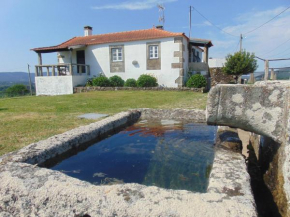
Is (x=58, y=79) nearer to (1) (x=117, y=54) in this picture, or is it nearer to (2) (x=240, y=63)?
(1) (x=117, y=54)

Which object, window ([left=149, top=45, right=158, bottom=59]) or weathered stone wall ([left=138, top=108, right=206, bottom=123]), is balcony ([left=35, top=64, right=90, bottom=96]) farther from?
weathered stone wall ([left=138, top=108, right=206, bottom=123])

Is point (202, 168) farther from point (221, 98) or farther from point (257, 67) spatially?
point (257, 67)

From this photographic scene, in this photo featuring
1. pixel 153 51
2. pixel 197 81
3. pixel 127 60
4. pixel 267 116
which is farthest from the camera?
pixel 127 60

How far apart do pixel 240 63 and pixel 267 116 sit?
62.7ft

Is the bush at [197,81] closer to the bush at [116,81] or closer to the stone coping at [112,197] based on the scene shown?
the bush at [116,81]

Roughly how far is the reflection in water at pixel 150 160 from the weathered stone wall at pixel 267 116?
24.2 inches

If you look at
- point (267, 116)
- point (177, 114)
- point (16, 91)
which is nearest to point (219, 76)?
point (177, 114)

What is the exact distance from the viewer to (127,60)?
64.7 feet

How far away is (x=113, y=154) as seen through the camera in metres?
3.04

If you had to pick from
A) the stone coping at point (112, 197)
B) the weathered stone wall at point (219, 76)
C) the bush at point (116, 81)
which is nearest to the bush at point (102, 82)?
the bush at point (116, 81)

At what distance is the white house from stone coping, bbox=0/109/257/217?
1681 cm

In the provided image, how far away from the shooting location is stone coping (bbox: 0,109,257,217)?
1380 millimetres

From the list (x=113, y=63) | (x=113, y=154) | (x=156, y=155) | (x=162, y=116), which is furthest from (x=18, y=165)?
(x=113, y=63)

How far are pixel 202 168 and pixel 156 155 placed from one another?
69 centimetres
